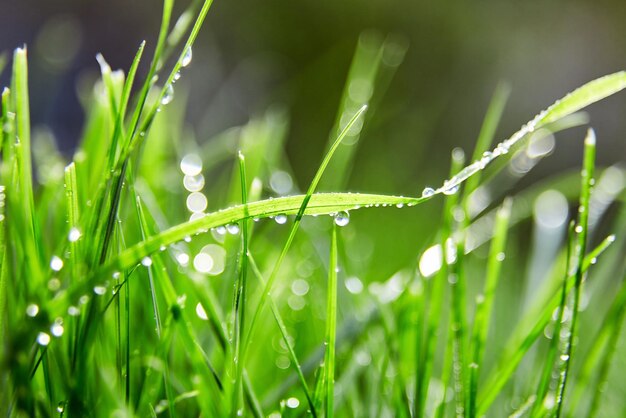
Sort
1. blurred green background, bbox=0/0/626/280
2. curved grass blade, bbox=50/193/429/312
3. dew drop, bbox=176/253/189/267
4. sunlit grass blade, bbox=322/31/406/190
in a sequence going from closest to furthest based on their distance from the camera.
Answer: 1. curved grass blade, bbox=50/193/429/312
2. dew drop, bbox=176/253/189/267
3. sunlit grass blade, bbox=322/31/406/190
4. blurred green background, bbox=0/0/626/280

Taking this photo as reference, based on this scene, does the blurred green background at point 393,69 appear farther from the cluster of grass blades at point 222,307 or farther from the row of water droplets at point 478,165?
the row of water droplets at point 478,165

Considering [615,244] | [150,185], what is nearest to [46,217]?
[150,185]

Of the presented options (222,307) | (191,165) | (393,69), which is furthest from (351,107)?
(393,69)

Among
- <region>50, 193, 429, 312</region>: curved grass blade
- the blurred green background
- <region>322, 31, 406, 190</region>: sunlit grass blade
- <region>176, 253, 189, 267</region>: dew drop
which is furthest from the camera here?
the blurred green background

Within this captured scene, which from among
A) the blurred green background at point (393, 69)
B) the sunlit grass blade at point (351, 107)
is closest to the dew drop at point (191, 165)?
the sunlit grass blade at point (351, 107)

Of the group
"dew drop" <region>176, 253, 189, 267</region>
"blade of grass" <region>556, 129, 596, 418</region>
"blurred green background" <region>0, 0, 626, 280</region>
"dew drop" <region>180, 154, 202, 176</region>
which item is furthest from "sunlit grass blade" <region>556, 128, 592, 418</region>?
"blurred green background" <region>0, 0, 626, 280</region>

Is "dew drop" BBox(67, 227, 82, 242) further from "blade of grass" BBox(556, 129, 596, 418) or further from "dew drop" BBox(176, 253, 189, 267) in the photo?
"blade of grass" BBox(556, 129, 596, 418)

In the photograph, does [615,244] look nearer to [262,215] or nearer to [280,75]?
[262,215]

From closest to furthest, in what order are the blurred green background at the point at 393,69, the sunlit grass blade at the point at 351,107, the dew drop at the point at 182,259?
the dew drop at the point at 182,259 → the sunlit grass blade at the point at 351,107 → the blurred green background at the point at 393,69
